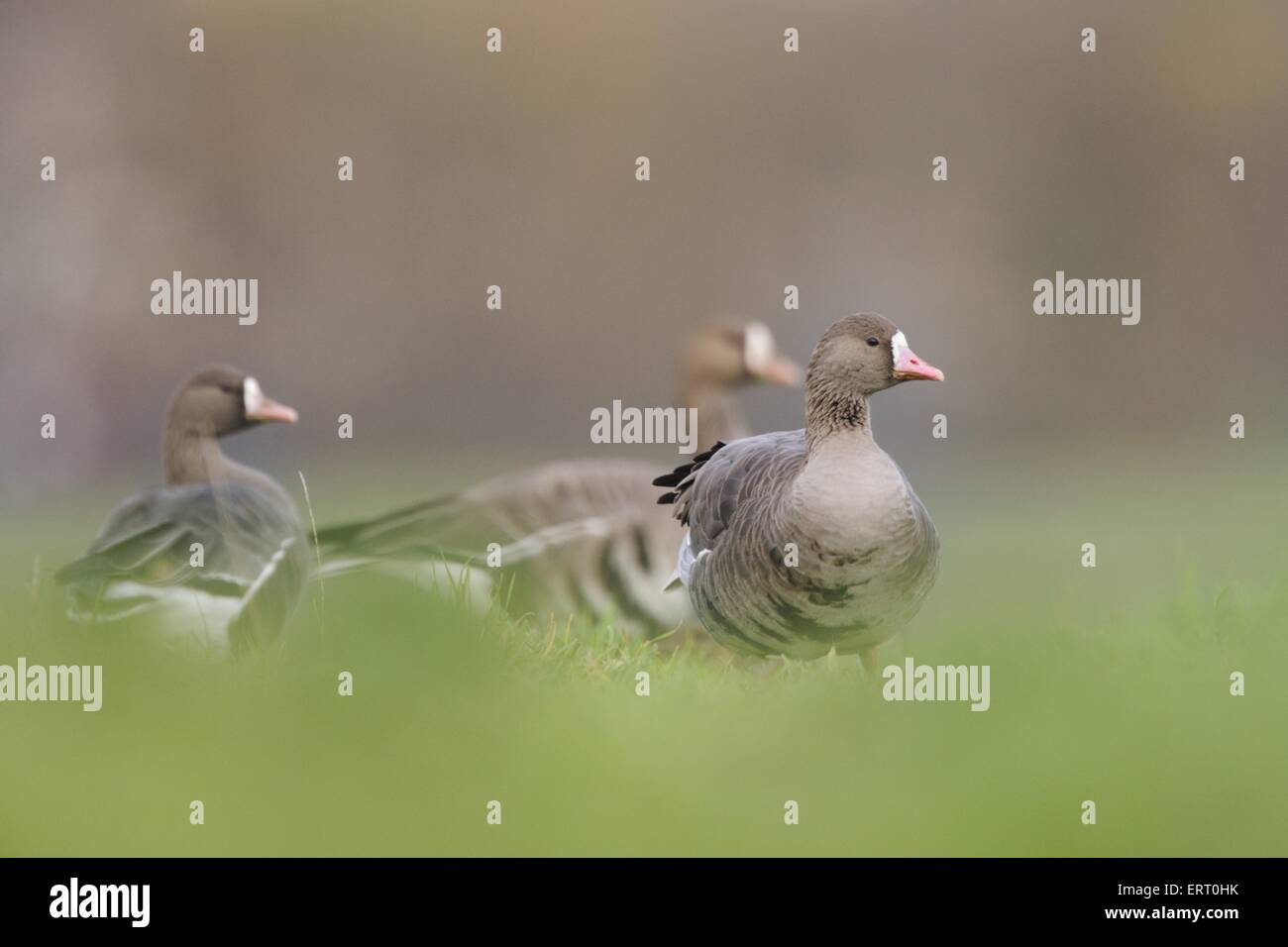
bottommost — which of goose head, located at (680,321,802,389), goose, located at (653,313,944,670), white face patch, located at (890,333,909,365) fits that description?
goose, located at (653,313,944,670)

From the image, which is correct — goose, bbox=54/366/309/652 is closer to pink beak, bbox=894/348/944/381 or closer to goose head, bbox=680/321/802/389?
pink beak, bbox=894/348/944/381

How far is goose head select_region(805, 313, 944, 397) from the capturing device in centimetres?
555

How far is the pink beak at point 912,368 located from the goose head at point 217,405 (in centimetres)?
296

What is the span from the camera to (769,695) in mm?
4984

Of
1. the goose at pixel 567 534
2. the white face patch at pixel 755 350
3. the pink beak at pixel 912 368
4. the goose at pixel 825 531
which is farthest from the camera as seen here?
the white face patch at pixel 755 350

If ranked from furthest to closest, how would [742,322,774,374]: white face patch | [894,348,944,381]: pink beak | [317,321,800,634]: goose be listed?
[742,322,774,374]: white face patch → [317,321,800,634]: goose → [894,348,944,381]: pink beak

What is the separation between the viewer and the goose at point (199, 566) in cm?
557

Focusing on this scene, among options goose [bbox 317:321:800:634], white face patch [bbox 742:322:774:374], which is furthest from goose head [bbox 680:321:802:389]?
goose [bbox 317:321:800:634]

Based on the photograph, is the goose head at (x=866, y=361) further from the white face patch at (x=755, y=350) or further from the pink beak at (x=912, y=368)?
the white face patch at (x=755, y=350)

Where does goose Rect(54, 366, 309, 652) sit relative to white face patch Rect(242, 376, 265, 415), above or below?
below

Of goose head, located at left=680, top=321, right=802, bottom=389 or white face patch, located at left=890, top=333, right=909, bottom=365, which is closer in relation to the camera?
white face patch, located at left=890, top=333, right=909, bottom=365

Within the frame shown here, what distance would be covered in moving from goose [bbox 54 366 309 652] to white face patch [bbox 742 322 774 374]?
13.4 feet

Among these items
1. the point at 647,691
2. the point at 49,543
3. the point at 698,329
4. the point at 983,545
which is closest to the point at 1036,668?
the point at 647,691

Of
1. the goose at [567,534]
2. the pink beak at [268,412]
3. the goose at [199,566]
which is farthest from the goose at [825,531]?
the pink beak at [268,412]
